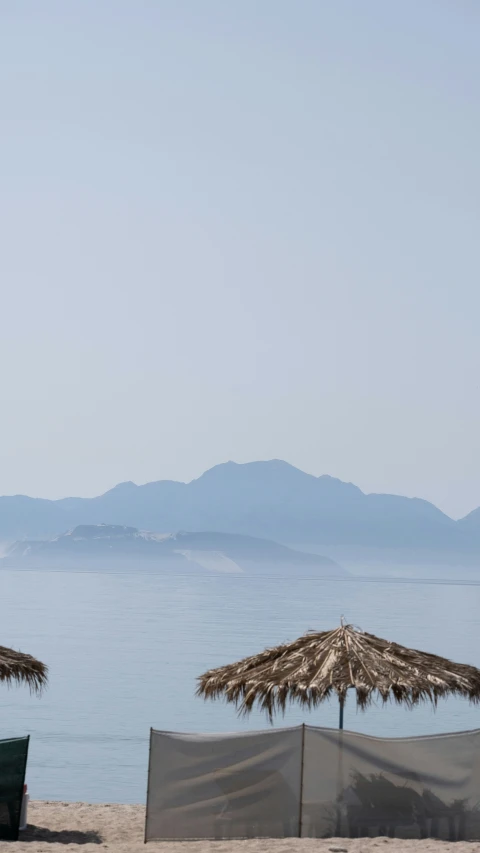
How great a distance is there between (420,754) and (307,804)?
4.56 feet

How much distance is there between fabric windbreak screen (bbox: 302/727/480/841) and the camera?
12750 millimetres

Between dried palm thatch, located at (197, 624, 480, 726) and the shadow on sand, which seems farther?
the shadow on sand

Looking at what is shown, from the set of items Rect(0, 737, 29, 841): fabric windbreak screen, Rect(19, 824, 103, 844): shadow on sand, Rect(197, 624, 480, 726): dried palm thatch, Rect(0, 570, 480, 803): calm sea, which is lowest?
Rect(19, 824, 103, 844): shadow on sand

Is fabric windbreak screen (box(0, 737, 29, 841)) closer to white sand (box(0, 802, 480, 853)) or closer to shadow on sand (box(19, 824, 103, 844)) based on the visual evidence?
white sand (box(0, 802, 480, 853))

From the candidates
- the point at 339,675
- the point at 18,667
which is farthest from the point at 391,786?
the point at 18,667

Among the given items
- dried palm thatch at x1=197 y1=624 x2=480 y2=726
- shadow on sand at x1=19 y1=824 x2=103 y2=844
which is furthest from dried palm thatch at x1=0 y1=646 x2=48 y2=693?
dried palm thatch at x1=197 y1=624 x2=480 y2=726

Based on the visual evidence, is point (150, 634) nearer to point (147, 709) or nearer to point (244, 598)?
point (147, 709)

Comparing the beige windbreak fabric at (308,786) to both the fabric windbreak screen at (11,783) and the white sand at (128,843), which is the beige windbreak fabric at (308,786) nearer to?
the white sand at (128,843)

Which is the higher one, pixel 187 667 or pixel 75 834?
pixel 187 667

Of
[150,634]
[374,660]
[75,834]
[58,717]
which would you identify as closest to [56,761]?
[58,717]

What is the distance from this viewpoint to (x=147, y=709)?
43219 millimetres

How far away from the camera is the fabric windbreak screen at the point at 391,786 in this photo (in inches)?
502

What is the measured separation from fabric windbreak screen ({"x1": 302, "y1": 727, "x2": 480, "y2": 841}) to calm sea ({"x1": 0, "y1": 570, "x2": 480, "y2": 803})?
1328 cm

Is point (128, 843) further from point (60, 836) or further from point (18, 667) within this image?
point (18, 667)
